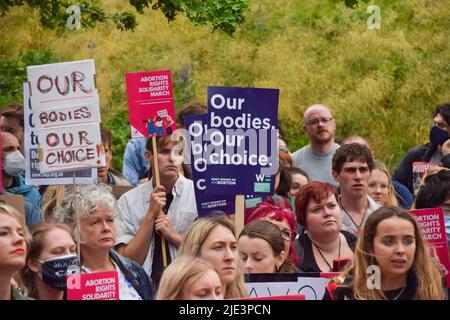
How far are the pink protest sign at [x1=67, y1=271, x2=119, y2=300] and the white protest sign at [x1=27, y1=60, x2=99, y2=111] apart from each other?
2043 millimetres

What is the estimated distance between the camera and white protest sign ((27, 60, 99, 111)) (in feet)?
29.8

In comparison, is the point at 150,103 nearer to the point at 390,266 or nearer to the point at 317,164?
the point at 317,164

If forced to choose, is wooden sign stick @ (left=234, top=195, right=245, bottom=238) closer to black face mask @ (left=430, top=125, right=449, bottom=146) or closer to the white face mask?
the white face mask

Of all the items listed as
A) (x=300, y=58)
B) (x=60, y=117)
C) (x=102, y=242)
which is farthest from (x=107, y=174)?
(x=300, y=58)

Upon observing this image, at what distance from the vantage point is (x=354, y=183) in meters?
10.1

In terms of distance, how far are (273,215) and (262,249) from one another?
73cm

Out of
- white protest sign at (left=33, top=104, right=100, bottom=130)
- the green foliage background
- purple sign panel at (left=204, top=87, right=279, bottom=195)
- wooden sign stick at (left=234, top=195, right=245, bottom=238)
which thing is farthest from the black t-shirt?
the green foliage background

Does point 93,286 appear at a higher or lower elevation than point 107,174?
lower

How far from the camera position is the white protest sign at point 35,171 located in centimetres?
953

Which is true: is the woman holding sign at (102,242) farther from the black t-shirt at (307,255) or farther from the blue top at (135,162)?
the blue top at (135,162)

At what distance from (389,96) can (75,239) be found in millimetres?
12970
